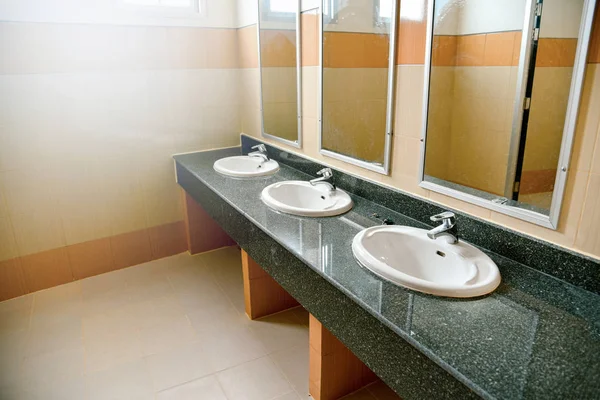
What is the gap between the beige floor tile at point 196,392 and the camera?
1.96m

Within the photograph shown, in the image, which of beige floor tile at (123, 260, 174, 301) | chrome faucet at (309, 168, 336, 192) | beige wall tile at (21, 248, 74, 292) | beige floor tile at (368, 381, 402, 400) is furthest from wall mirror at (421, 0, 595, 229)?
beige wall tile at (21, 248, 74, 292)

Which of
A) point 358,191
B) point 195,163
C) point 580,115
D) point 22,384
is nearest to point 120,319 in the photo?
point 22,384

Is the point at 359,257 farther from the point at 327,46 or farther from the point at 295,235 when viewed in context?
the point at 327,46

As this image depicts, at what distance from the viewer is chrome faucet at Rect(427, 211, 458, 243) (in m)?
1.51

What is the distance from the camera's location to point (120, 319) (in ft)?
8.43

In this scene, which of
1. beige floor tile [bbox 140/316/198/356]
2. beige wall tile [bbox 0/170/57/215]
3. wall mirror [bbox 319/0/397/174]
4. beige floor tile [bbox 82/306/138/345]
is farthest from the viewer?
beige wall tile [bbox 0/170/57/215]

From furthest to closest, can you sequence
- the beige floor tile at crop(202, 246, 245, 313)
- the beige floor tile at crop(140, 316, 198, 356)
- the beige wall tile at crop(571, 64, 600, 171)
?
the beige floor tile at crop(202, 246, 245, 313), the beige floor tile at crop(140, 316, 198, 356), the beige wall tile at crop(571, 64, 600, 171)

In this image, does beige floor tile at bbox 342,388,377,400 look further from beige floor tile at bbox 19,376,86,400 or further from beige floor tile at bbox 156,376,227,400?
beige floor tile at bbox 19,376,86,400

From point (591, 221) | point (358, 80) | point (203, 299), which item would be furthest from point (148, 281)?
point (591, 221)

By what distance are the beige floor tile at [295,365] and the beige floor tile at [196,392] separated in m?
0.33

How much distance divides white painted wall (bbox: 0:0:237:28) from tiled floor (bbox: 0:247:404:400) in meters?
1.75

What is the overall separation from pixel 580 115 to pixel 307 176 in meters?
1.56

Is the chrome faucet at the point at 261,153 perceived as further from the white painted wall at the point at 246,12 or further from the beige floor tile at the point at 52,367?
the beige floor tile at the point at 52,367

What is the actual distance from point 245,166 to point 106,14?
1.31 metres
